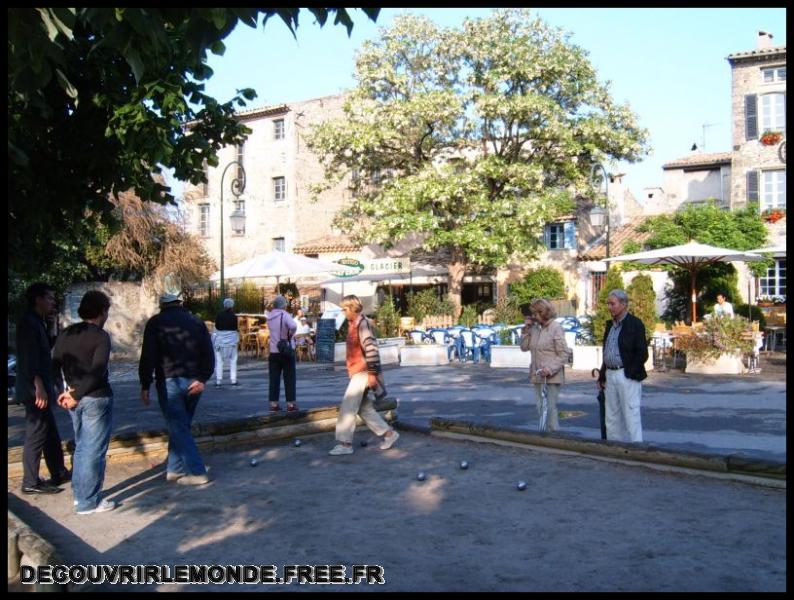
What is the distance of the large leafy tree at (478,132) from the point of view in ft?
85.6

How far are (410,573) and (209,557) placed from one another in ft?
4.22

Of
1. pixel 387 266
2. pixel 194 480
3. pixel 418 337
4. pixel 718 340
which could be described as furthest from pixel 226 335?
pixel 387 266

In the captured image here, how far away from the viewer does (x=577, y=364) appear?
692 inches

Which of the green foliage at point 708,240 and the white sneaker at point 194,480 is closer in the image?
the white sneaker at point 194,480

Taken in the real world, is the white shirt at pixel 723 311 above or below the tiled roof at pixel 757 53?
below

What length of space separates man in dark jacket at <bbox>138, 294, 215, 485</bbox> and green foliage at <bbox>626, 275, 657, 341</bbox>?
12.6m

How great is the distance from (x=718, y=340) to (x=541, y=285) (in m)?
15.2

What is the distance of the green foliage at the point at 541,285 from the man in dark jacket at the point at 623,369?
75.9ft

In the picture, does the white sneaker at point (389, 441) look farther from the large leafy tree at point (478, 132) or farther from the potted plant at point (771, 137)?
the potted plant at point (771, 137)

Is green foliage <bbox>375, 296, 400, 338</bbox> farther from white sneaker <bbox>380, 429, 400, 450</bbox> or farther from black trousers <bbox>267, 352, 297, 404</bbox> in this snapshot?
white sneaker <bbox>380, 429, 400, 450</bbox>

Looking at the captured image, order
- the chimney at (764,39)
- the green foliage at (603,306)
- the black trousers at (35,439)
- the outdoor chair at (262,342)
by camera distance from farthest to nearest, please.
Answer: the chimney at (764,39), the outdoor chair at (262,342), the green foliage at (603,306), the black trousers at (35,439)

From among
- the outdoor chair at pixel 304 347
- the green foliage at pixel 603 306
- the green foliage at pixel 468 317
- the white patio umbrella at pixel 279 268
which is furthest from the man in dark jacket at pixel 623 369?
the green foliage at pixel 468 317

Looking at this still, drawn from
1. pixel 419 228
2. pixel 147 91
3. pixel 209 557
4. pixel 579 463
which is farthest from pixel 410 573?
pixel 419 228

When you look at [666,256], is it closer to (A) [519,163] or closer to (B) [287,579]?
(A) [519,163]
